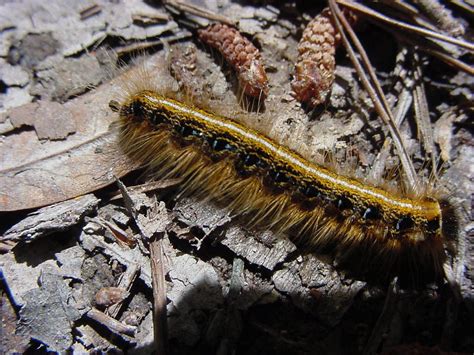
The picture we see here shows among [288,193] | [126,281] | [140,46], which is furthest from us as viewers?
[140,46]

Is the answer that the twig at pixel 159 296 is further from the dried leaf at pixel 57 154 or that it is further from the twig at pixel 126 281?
the dried leaf at pixel 57 154

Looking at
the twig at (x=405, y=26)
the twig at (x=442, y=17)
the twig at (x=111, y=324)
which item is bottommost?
the twig at (x=111, y=324)

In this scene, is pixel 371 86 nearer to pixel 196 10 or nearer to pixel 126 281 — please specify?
pixel 196 10

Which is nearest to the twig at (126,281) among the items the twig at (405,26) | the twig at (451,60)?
the twig at (405,26)

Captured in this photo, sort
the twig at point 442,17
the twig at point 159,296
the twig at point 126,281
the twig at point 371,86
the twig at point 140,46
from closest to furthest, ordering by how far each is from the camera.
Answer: the twig at point 159,296, the twig at point 126,281, the twig at point 371,86, the twig at point 442,17, the twig at point 140,46

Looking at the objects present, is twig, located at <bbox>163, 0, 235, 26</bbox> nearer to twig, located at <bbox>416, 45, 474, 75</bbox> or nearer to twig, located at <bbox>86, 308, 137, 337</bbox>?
twig, located at <bbox>416, 45, 474, 75</bbox>

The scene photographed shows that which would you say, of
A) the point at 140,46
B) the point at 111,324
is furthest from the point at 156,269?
the point at 140,46

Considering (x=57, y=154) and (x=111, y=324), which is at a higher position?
(x=57, y=154)

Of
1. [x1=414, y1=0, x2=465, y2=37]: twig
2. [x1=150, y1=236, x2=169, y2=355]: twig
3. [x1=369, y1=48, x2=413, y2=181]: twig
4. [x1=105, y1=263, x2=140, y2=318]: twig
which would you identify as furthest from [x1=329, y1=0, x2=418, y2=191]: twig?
[x1=105, y1=263, x2=140, y2=318]: twig
